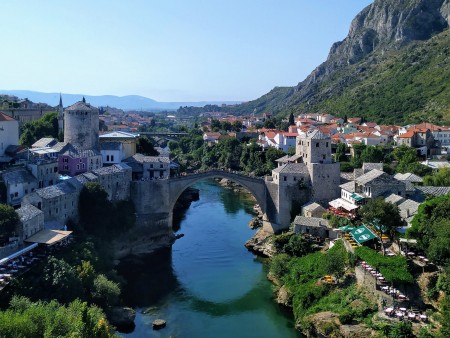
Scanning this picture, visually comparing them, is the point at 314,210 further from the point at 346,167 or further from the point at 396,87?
the point at 396,87

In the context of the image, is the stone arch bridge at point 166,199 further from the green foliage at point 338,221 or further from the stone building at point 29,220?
the stone building at point 29,220

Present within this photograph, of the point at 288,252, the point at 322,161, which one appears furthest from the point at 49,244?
the point at 322,161

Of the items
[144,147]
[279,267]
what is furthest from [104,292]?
[144,147]

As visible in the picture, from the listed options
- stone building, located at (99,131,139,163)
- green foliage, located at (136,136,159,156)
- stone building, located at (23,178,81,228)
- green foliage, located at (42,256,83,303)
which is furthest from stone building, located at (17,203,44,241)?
green foliage, located at (136,136,159,156)

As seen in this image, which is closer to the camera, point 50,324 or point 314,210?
point 50,324

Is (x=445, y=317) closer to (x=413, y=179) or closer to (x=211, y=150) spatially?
(x=413, y=179)

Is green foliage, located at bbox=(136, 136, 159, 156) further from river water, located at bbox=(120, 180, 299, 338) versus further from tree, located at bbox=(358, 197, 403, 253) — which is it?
tree, located at bbox=(358, 197, 403, 253)
